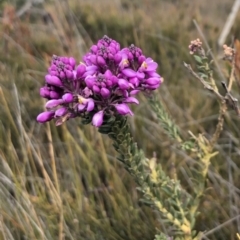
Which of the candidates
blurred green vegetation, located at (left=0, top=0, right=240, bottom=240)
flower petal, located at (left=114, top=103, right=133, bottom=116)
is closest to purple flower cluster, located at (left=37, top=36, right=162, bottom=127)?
flower petal, located at (left=114, top=103, right=133, bottom=116)

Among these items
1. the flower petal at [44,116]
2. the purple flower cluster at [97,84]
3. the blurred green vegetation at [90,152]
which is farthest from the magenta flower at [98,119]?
the blurred green vegetation at [90,152]

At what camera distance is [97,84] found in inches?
35.4

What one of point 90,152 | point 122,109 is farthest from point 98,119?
point 90,152

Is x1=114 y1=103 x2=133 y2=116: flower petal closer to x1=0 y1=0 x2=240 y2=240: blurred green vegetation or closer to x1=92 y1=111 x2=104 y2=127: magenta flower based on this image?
x1=92 y1=111 x2=104 y2=127: magenta flower

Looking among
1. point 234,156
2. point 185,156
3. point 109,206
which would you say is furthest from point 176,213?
point 234,156

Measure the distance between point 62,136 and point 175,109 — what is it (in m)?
0.61

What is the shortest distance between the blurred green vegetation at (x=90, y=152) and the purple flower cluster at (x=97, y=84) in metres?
0.43

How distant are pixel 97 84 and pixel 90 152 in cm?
89

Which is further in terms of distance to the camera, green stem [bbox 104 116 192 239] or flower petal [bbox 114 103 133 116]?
green stem [bbox 104 116 192 239]

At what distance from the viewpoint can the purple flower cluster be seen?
3.01 feet

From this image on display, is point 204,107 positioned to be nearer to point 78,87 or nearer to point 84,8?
point 78,87

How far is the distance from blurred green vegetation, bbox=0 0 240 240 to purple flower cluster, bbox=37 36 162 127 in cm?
43

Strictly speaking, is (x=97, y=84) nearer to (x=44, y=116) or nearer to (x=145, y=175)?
(x=44, y=116)

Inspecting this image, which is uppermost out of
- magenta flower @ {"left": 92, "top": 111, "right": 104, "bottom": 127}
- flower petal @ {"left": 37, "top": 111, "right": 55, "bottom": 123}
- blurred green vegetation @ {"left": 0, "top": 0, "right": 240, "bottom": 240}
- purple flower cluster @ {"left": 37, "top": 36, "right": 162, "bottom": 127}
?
purple flower cluster @ {"left": 37, "top": 36, "right": 162, "bottom": 127}
